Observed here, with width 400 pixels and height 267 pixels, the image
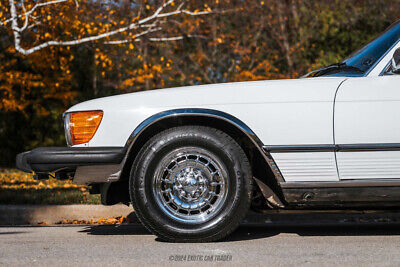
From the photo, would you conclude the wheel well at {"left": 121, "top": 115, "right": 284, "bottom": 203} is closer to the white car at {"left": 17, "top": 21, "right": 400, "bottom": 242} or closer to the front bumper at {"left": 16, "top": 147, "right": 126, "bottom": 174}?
the white car at {"left": 17, "top": 21, "right": 400, "bottom": 242}

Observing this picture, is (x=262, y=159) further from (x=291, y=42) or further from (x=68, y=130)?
(x=291, y=42)

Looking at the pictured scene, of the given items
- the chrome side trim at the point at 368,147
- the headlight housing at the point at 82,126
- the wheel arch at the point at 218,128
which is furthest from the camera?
the headlight housing at the point at 82,126

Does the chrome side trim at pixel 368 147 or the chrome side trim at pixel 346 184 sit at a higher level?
the chrome side trim at pixel 368 147

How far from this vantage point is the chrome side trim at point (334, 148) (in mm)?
3836

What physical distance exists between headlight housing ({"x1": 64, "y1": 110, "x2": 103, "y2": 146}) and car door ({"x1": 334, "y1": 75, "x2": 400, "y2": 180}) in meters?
1.80

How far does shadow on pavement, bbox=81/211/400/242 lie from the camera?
4662mm

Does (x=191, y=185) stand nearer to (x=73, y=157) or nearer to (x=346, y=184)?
(x=73, y=157)

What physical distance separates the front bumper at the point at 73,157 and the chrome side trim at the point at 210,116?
0.10 metres

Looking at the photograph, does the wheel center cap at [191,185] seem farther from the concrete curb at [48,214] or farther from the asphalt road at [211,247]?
the concrete curb at [48,214]

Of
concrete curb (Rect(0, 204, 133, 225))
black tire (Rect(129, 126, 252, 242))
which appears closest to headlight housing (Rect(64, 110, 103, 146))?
black tire (Rect(129, 126, 252, 242))

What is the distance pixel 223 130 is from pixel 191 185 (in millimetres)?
520

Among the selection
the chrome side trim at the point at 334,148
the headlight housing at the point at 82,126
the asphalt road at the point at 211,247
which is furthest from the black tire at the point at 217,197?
the headlight housing at the point at 82,126

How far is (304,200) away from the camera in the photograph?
3959mm

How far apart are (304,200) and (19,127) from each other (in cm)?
1984
